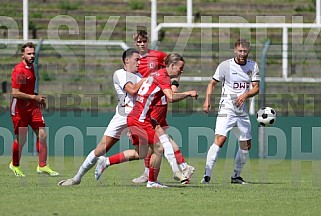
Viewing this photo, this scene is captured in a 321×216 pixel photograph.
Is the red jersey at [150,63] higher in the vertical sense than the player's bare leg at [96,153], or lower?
higher

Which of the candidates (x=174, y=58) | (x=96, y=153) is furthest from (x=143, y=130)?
(x=174, y=58)

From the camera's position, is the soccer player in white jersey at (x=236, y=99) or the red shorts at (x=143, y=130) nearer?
the red shorts at (x=143, y=130)

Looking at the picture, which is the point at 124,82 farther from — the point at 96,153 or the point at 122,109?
the point at 96,153

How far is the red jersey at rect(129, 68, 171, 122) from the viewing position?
11.8 metres

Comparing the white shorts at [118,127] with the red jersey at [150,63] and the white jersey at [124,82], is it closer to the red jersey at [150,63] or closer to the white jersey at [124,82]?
the white jersey at [124,82]

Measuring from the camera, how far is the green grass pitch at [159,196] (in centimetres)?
955

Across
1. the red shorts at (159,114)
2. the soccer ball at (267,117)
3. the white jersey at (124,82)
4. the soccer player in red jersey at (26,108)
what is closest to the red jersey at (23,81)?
the soccer player in red jersey at (26,108)

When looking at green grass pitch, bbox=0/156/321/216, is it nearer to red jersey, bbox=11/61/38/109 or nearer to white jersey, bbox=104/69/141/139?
white jersey, bbox=104/69/141/139

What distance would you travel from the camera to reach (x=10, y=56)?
21.4 metres

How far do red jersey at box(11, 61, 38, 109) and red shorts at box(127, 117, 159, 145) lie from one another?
135 inches

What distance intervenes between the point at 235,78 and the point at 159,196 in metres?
3.29

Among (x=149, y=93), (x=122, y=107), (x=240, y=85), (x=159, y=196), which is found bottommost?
(x=159, y=196)

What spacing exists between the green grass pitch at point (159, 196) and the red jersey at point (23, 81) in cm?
113

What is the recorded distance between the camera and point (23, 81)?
48.7 feet
